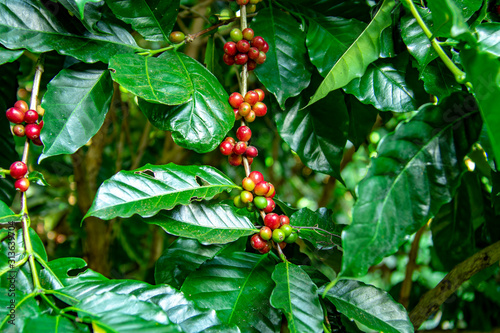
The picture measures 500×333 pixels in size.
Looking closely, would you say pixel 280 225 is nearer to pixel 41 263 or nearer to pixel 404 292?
pixel 41 263

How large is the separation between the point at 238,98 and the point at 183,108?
0.40 ft

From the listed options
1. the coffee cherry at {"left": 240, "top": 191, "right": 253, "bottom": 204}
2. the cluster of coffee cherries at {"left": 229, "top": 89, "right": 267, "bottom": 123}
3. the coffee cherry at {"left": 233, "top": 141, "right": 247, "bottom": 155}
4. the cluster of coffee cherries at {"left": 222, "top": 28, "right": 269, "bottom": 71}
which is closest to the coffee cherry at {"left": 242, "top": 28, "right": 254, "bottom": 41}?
the cluster of coffee cherries at {"left": 222, "top": 28, "right": 269, "bottom": 71}

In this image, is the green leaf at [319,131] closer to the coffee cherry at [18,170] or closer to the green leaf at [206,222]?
the green leaf at [206,222]

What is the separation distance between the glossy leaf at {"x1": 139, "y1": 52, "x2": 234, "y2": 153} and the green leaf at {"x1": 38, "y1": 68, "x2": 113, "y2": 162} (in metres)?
0.08

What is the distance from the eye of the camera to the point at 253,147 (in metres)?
0.75

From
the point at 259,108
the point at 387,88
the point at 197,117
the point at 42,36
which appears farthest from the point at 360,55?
the point at 42,36

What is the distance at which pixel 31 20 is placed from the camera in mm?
694

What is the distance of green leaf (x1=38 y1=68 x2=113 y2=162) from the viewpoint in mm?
644

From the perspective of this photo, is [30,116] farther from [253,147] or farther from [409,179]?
[409,179]

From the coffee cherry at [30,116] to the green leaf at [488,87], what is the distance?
0.70 m

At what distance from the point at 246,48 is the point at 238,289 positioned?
0.46 meters

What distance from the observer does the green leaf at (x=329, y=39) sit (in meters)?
0.74

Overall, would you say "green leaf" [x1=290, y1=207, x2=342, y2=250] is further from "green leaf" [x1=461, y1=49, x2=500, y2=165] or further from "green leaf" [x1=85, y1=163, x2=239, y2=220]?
"green leaf" [x1=461, y1=49, x2=500, y2=165]

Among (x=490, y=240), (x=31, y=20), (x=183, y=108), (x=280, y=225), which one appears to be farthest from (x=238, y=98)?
(x=490, y=240)
